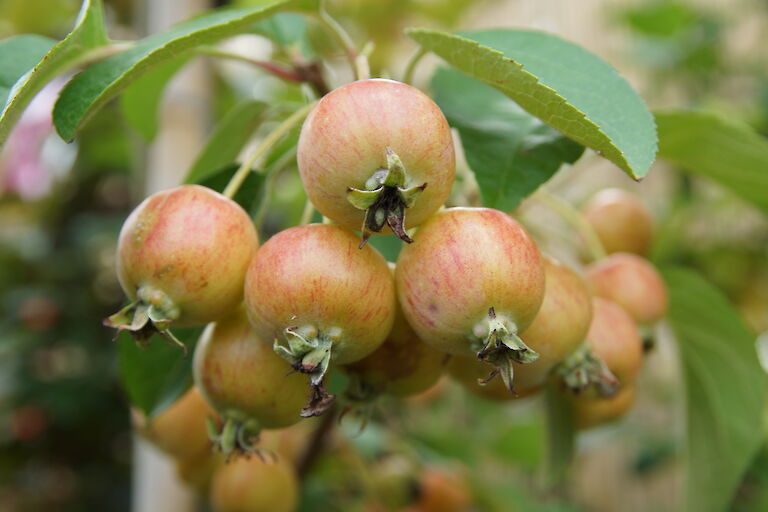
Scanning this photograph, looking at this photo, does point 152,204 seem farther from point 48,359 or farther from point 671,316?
point 48,359

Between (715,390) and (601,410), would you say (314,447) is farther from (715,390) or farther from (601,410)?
(715,390)

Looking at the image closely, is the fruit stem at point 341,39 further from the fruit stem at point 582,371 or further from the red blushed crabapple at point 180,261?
the fruit stem at point 582,371

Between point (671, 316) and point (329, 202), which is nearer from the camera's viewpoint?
point (329, 202)

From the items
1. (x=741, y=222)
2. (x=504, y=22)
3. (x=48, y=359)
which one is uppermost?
(x=504, y=22)

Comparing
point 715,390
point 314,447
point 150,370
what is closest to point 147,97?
point 150,370

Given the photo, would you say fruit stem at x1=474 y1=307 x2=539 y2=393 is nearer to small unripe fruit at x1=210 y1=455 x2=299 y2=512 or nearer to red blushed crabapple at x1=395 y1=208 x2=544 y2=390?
red blushed crabapple at x1=395 y1=208 x2=544 y2=390

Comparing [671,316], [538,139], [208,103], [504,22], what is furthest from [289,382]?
[504,22]
